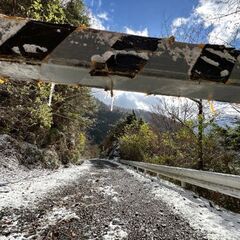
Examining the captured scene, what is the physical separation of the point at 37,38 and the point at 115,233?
266 centimetres

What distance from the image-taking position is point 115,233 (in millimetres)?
3396

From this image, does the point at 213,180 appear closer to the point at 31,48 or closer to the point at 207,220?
the point at 207,220

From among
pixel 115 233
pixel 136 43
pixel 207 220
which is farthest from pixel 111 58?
pixel 207 220

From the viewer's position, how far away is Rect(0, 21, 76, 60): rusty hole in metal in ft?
4.21

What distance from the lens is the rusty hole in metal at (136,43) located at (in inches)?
52.4

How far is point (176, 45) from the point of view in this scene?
135 cm

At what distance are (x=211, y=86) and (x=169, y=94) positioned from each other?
0.66 feet

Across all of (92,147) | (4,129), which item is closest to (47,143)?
(4,129)

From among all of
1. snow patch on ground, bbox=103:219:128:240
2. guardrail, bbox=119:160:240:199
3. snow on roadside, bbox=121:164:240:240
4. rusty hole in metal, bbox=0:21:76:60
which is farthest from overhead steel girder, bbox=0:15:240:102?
guardrail, bbox=119:160:240:199

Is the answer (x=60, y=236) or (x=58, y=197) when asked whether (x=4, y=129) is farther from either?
(x=60, y=236)

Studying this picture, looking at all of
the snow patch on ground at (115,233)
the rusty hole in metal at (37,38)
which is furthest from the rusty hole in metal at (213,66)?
the snow patch on ground at (115,233)

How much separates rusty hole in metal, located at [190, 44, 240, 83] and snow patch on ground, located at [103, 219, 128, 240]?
7.86ft

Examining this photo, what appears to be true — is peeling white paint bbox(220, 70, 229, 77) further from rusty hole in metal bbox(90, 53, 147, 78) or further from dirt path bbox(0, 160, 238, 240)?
dirt path bbox(0, 160, 238, 240)

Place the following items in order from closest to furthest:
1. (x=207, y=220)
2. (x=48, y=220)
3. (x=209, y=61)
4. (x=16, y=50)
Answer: (x=16, y=50) → (x=209, y=61) → (x=48, y=220) → (x=207, y=220)
